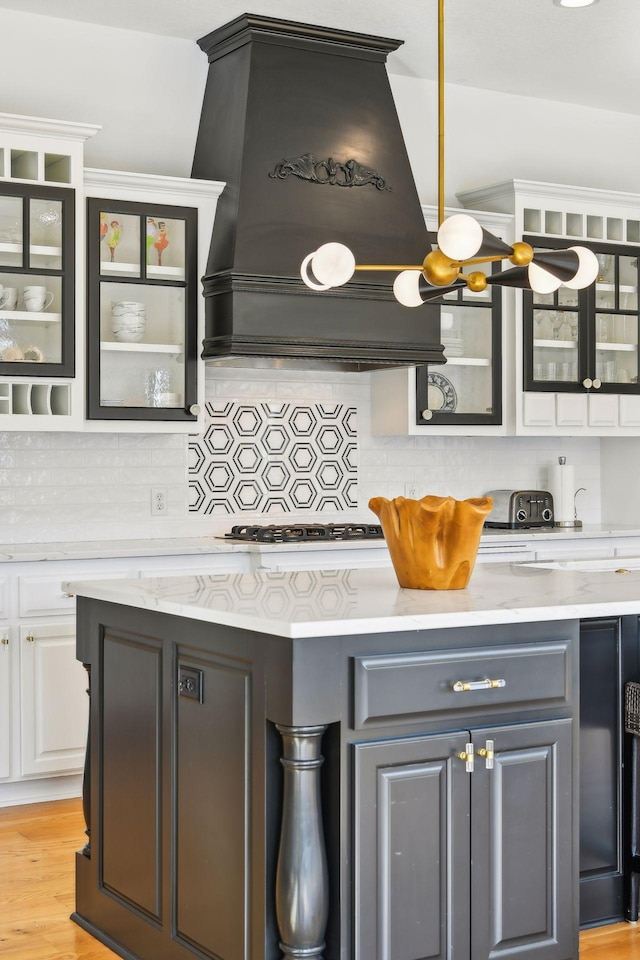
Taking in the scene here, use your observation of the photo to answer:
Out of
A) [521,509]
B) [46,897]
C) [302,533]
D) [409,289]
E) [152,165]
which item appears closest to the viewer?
[409,289]

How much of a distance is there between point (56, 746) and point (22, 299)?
5.59ft

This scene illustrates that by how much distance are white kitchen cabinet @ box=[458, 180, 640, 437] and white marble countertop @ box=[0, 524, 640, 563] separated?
0.61 metres

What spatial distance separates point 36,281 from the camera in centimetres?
450

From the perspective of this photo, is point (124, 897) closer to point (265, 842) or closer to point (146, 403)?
point (265, 842)

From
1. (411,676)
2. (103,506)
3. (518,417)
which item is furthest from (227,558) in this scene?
(411,676)

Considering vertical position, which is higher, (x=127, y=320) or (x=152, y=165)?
(x=152, y=165)

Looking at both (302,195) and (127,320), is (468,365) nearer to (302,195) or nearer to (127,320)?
(302,195)

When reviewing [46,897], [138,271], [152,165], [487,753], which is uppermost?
[152,165]

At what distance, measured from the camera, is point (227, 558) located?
4.72 metres

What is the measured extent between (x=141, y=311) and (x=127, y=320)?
8 cm

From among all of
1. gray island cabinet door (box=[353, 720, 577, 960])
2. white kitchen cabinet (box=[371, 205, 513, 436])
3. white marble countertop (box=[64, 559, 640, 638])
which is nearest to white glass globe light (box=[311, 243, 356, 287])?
white marble countertop (box=[64, 559, 640, 638])

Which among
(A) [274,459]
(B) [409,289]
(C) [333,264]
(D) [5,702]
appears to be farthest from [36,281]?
(C) [333,264]

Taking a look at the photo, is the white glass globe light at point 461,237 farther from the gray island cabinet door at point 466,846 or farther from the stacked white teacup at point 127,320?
→ the stacked white teacup at point 127,320

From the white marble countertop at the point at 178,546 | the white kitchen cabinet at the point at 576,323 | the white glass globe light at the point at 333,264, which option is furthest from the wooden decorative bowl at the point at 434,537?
the white kitchen cabinet at the point at 576,323
